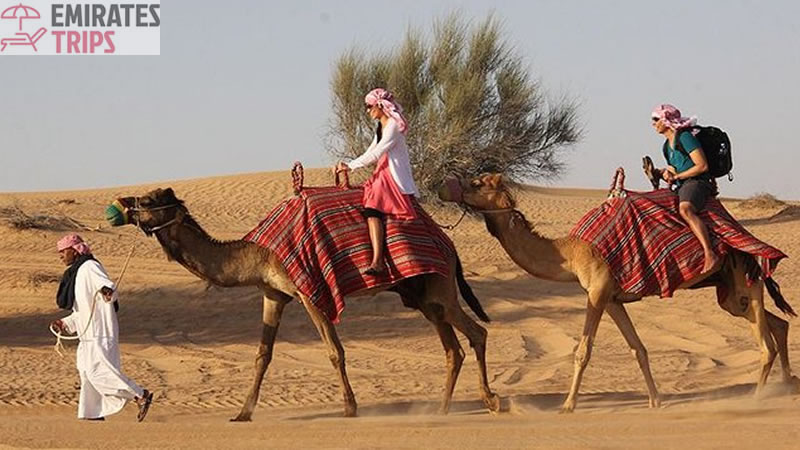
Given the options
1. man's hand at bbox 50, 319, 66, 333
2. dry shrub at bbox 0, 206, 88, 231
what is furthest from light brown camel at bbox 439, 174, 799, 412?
dry shrub at bbox 0, 206, 88, 231

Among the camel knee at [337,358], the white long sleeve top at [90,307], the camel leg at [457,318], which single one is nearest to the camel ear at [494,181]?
the camel leg at [457,318]

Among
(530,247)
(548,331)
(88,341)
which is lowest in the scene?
(548,331)

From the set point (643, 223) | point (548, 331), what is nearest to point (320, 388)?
point (643, 223)

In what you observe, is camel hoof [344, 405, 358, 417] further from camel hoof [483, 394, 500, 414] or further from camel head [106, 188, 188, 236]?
camel head [106, 188, 188, 236]

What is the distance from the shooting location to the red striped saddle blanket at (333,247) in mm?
10453

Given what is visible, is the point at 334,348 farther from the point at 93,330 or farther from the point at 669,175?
the point at 669,175

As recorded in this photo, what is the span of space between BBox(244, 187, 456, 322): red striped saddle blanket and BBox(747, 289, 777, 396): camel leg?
2.80 m

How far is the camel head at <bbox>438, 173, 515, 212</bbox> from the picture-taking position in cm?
1060

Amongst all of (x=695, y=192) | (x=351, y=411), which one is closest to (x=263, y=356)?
(x=351, y=411)

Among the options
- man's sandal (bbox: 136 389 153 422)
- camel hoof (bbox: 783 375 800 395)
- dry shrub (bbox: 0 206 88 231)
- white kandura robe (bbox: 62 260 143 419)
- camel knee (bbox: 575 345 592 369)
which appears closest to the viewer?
man's sandal (bbox: 136 389 153 422)

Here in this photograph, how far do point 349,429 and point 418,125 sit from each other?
2214 centimetres

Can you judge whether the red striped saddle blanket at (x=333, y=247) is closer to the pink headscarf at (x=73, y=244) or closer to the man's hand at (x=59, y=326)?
the pink headscarf at (x=73, y=244)

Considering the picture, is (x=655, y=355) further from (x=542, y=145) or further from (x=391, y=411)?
(x=542, y=145)

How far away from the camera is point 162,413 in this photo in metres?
11.5
